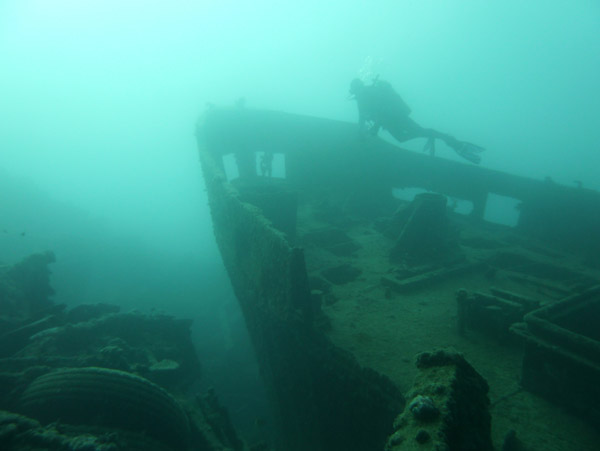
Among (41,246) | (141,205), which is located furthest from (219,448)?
(141,205)

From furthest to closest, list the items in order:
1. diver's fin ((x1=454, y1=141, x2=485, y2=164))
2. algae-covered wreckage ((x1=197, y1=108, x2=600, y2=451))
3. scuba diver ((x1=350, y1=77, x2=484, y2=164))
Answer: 1. scuba diver ((x1=350, y1=77, x2=484, y2=164))
2. diver's fin ((x1=454, y1=141, x2=485, y2=164))
3. algae-covered wreckage ((x1=197, y1=108, x2=600, y2=451))

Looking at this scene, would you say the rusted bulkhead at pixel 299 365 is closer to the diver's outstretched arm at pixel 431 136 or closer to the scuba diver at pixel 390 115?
the scuba diver at pixel 390 115

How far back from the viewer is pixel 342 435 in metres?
4.20

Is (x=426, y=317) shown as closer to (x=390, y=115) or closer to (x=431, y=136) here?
(x=390, y=115)

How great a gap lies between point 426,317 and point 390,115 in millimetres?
9924

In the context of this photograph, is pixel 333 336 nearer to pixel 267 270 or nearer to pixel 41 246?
pixel 267 270

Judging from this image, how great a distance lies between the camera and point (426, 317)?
5.23 m

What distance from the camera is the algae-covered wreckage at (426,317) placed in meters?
2.93

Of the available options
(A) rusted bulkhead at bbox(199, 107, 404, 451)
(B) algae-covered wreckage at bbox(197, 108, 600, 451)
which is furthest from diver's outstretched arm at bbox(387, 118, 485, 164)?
(A) rusted bulkhead at bbox(199, 107, 404, 451)

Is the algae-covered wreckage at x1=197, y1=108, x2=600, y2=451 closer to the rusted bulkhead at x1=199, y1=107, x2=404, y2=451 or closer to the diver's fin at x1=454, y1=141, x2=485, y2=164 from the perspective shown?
the rusted bulkhead at x1=199, y1=107, x2=404, y2=451

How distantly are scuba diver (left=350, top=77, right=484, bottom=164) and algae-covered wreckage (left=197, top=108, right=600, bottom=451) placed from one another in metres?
1.15

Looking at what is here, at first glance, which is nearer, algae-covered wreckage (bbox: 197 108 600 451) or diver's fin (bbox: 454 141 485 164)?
algae-covered wreckage (bbox: 197 108 600 451)

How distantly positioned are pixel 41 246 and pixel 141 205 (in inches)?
3008

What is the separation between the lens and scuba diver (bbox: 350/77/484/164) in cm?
1289
